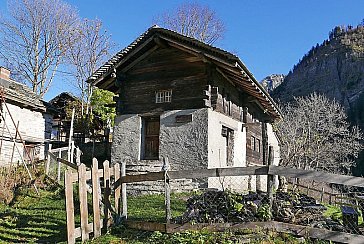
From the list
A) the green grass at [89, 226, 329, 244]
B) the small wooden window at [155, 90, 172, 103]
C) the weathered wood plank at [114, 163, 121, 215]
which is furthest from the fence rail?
the small wooden window at [155, 90, 172, 103]

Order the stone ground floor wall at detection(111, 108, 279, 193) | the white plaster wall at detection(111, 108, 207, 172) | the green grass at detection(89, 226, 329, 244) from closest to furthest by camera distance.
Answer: the green grass at detection(89, 226, 329, 244)
the stone ground floor wall at detection(111, 108, 279, 193)
the white plaster wall at detection(111, 108, 207, 172)

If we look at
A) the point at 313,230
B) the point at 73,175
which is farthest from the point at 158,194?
the point at 313,230

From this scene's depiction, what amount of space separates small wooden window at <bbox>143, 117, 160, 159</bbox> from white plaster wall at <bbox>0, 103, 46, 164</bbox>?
9.79 m

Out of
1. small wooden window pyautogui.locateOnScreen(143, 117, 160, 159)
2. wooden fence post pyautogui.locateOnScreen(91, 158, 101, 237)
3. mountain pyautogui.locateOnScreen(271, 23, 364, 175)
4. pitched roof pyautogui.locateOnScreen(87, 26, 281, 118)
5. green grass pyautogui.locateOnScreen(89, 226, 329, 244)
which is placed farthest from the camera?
mountain pyautogui.locateOnScreen(271, 23, 364, 175)

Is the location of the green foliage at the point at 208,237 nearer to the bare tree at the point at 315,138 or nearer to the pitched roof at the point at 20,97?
the pitched roof at the point at 20,97

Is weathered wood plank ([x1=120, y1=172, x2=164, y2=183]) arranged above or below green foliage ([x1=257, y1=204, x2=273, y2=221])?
above

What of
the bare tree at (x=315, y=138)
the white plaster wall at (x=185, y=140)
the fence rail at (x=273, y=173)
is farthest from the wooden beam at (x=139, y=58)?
the bare tree at (x=315, y=138)

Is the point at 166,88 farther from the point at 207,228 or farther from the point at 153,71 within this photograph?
the point at 207,228

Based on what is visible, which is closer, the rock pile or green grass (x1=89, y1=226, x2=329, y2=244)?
green grass (x1=89, y1=226, x2=329, y2=244)

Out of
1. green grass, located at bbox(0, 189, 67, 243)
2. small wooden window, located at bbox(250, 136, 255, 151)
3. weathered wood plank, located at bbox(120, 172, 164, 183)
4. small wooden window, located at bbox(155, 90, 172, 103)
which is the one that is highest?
small wooden window, located at bbox(155, 90, 172, 103)

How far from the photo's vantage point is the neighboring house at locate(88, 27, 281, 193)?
1448 centimetres

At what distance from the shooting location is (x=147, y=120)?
16.4m

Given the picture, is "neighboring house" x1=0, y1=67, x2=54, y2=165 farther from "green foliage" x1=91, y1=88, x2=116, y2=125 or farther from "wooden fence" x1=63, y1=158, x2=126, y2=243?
"wooden fence" x1=63, y1=158, x2=126, y2=243

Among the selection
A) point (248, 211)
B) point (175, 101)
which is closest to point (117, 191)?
point (248, 211)
